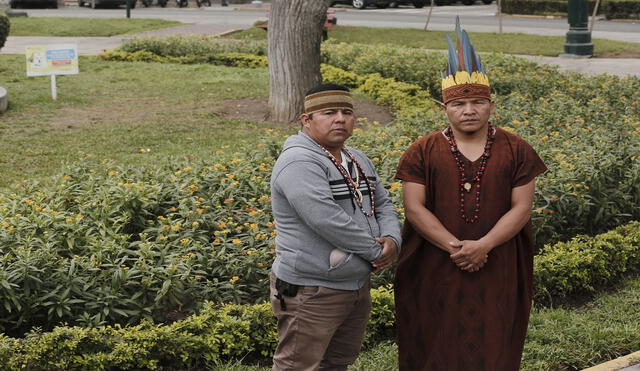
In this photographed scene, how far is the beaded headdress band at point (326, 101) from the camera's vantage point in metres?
3.70

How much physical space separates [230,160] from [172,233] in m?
1.85

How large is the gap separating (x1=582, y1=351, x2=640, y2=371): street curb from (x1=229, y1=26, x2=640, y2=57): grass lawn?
15.3 metres

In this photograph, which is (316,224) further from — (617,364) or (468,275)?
(617,364)

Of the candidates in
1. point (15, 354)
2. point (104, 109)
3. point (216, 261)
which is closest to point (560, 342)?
point (216, 261)

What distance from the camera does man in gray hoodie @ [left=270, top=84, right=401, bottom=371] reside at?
3568 mm

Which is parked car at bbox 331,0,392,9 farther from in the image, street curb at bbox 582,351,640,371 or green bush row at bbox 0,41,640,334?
street curb at bbox 582,351,640,371

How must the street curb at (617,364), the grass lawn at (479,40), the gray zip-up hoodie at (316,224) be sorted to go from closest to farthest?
the gray zip-up hoodie at (316,224)
the street curb at (617,364)
the grass lawn at (479,40)

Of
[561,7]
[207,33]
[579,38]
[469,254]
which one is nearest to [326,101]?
[469,254]

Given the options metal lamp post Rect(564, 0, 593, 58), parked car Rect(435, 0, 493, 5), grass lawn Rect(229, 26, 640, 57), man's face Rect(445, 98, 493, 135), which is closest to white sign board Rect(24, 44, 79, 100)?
grass lawn Rect(229, 26, 640, 57)

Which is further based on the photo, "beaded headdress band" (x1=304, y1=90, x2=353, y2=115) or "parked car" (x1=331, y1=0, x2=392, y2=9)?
"parked car" (x1=331, y1=0, x2=392, y2=9)

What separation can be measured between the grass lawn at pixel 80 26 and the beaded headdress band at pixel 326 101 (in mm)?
20711

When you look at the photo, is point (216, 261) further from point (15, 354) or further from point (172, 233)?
point (15, 354)

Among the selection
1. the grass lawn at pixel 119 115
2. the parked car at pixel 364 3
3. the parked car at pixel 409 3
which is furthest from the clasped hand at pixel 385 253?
the parked car at pixel 409 3

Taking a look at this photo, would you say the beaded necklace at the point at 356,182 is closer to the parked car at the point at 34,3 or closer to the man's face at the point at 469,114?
the man's face at the point at 469,114
